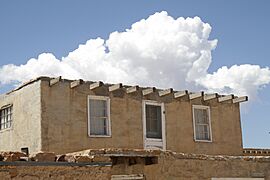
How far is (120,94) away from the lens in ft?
67.1

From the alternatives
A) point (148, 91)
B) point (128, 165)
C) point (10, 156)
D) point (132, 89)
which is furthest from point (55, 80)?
point (10, 156)

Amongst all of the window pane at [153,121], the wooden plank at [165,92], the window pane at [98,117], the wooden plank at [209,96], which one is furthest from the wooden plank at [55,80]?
the wooden plank at [209,96]

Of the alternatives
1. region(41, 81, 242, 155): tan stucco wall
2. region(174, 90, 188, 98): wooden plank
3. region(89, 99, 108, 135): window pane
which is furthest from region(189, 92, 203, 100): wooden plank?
region(89, 99, 108, 135): window pane

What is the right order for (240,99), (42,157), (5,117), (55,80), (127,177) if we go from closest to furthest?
1. (42,157)
2. (127,177)
3. (55,80)
4. (5,117)
5. (240,99)

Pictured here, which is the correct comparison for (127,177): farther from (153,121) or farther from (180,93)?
(180,93)

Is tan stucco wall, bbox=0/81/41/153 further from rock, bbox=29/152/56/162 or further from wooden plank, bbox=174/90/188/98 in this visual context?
rock, bbox=29/152/56/162

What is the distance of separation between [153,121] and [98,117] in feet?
8.90

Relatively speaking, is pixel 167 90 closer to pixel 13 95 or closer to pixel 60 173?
A: pixel 13 95

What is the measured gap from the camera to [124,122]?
20.3 metres

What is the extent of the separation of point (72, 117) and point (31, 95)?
5.67 ft

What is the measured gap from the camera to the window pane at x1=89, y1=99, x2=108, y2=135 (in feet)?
64.4

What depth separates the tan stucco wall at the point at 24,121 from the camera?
1866cm

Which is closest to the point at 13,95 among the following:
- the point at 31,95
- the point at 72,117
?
the point at 31,95

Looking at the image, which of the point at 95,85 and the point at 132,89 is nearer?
the point at 95,85
